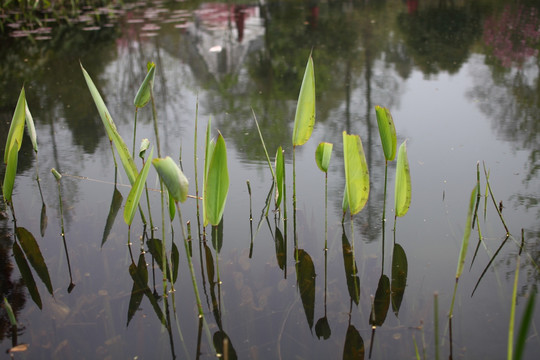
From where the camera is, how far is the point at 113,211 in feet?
6.37

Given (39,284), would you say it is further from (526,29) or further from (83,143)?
(526,29)

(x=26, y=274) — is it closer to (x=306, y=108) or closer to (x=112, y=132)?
(x=112, y=132)

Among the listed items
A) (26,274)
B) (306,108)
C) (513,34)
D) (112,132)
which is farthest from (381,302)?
(513,34)

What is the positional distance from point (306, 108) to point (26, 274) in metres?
0.94

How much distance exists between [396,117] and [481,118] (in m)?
0.42

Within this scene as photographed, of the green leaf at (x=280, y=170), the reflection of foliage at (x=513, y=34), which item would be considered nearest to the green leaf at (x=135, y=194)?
the green leaf at (x=280, y=170)

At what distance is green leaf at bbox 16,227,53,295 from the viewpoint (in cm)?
157

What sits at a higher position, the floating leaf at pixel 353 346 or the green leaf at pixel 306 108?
the green leaf at pixel 306 108

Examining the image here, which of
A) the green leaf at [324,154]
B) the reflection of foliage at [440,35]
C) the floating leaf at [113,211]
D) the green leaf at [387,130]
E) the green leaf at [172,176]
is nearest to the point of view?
the green leaf at [172,176]

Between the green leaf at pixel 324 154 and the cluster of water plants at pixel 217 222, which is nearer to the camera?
the cluster of water plants at pixel 217 222

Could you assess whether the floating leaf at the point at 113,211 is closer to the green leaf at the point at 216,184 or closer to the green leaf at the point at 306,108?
the green leaf at the point at 216,184

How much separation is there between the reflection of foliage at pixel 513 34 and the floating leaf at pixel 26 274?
3241 millimetres

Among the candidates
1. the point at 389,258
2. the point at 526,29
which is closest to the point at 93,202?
the point at 389,258

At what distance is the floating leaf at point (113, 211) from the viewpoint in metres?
1.79
